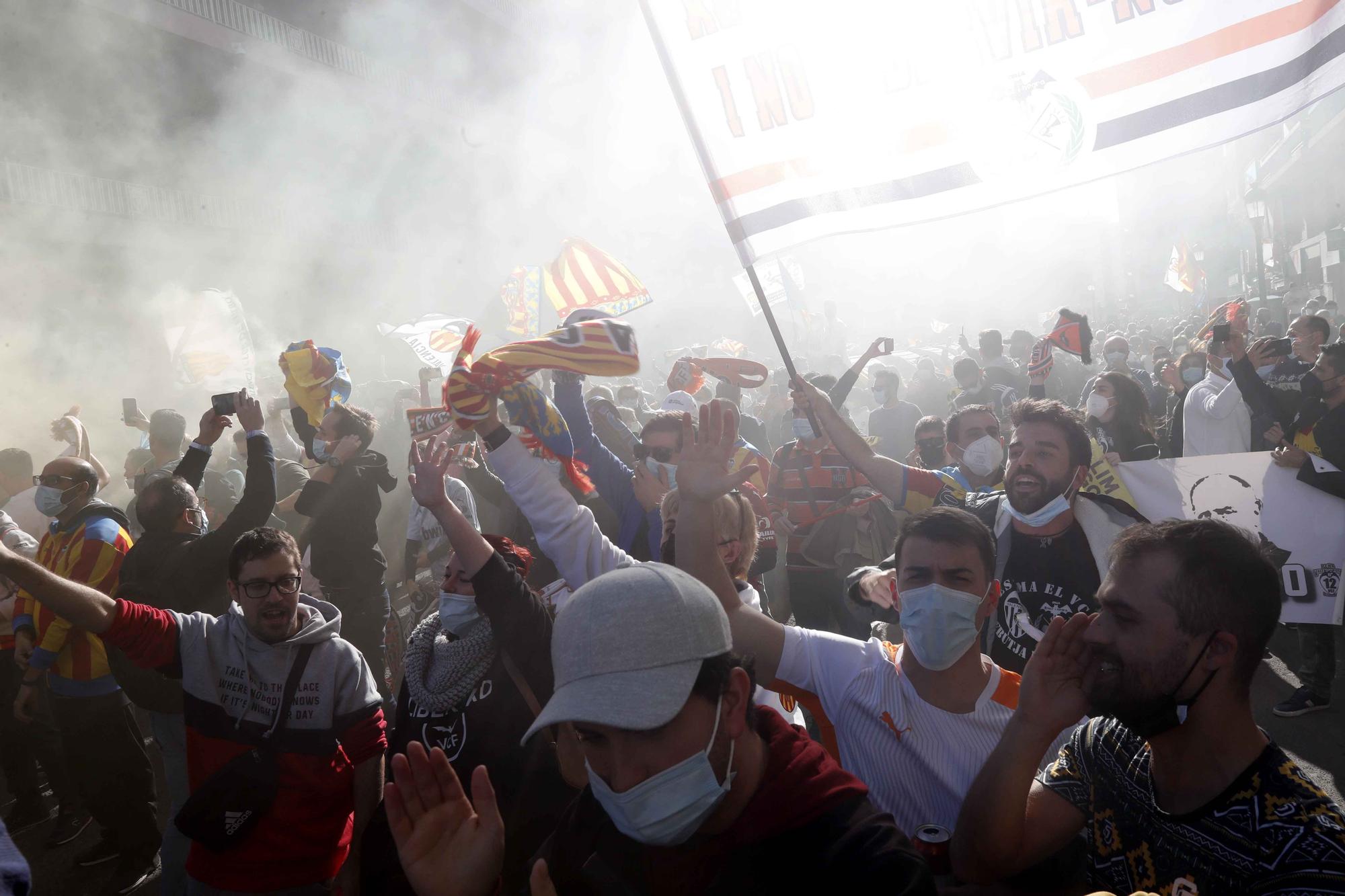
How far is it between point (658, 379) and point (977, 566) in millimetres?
13682

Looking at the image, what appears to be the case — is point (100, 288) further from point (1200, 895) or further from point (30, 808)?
point (1200, 895)

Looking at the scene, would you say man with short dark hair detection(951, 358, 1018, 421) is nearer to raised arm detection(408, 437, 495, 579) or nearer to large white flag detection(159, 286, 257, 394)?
raised arm detection(408, 437, 495, 579)

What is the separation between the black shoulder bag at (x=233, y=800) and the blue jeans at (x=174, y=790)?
32cm

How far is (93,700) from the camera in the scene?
12.7 ft

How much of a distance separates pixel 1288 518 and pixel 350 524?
15.0ft

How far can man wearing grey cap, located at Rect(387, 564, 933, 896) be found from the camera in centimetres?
134

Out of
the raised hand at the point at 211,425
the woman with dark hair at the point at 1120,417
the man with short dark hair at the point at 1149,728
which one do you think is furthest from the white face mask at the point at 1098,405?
the raised hand at the point at 211,425

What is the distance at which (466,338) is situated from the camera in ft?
9.11

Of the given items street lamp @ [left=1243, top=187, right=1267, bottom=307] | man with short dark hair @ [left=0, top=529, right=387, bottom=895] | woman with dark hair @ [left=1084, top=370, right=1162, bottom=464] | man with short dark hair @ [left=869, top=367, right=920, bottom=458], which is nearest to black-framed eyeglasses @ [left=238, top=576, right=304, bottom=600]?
man with short dark hair @ [left=0, top=529, right=387, bottom=895]

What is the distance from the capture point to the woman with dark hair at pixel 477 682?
7.53 feet

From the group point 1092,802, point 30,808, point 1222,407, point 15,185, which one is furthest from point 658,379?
point 1092,802

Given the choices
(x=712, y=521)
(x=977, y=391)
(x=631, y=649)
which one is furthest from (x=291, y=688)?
(x=977, y=391)

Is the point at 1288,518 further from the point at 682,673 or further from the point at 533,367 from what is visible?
the point at 682,673

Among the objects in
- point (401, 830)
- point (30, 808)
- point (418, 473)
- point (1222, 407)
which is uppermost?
point (418, 473)
